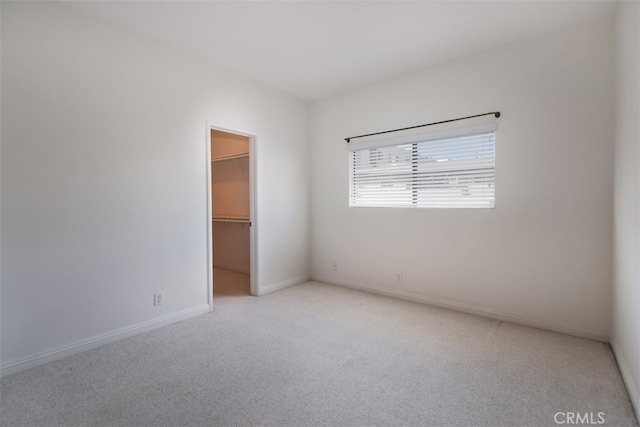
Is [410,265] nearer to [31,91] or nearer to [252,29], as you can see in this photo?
[252,29]

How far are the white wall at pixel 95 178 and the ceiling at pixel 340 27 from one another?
0.99 ft

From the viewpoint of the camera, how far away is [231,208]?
17.6 feet

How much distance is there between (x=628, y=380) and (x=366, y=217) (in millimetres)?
2741

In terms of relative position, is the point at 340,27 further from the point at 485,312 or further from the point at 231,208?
the point at 231,208

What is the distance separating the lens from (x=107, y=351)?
97.2 inches

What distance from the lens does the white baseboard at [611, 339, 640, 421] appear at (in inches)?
68.2

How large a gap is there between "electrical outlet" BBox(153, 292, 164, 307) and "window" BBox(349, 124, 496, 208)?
255 cm

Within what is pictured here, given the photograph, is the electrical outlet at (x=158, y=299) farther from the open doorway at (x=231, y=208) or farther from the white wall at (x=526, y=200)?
the white wall at (x=526, y=200)

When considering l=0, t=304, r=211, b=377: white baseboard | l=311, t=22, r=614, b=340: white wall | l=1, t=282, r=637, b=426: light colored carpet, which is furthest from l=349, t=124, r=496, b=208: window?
l=0, t=304, r=211, b=377: white baseboard

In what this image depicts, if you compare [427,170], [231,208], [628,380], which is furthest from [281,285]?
[628,380]

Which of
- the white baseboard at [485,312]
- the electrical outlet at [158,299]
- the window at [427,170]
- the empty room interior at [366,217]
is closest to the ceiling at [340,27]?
the empty room interior at [366,217]

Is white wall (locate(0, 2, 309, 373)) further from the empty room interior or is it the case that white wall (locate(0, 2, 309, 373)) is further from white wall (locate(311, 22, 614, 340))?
white wall (locate(311, 22, 614, 340))

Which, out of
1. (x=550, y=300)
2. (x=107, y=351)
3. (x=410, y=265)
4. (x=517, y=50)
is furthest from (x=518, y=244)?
(x=107, y=351)

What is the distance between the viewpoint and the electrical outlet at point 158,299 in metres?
2.94
